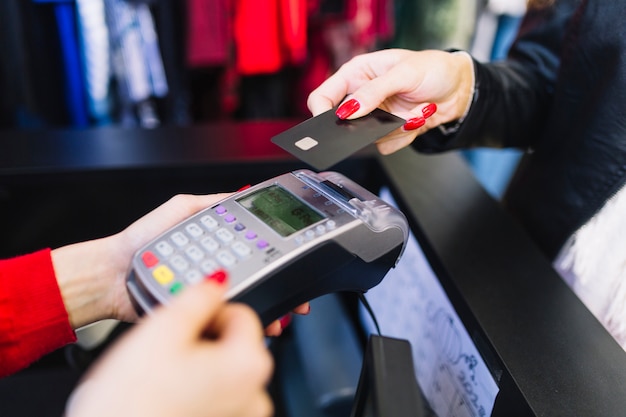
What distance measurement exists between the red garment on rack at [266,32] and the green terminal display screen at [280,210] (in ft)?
2.48

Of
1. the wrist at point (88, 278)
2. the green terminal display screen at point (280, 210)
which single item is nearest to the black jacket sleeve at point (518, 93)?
the green terminal display screen at point (280, 210)

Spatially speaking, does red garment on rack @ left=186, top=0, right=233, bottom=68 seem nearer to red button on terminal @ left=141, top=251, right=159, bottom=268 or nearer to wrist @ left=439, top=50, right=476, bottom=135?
wrist @ left=439, top=50, right=476, bottom=135

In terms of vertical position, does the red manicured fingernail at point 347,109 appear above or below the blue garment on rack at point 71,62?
above

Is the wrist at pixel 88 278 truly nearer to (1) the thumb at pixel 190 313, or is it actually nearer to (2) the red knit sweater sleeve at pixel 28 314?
(2) the red knit sweater sleeve at pixel 28 314

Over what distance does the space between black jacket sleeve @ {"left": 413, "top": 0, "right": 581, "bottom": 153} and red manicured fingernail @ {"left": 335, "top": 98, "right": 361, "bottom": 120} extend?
17 cm

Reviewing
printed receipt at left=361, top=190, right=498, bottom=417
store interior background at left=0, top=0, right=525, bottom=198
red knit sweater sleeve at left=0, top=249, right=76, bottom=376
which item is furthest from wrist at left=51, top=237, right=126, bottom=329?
store interior background at left=0, top=0, right=525, bottom=198

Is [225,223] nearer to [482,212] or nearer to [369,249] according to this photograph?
[369,249]

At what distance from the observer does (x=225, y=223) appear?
355 mm

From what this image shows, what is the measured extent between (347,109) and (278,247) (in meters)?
0.13

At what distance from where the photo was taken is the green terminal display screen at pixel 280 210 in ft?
1.13

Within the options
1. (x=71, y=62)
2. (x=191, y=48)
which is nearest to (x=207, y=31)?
(x=191, y=48)

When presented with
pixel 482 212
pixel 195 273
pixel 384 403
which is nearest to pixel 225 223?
pixel 195 273

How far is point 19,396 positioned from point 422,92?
491 millimetres

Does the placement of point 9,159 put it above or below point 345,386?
above
